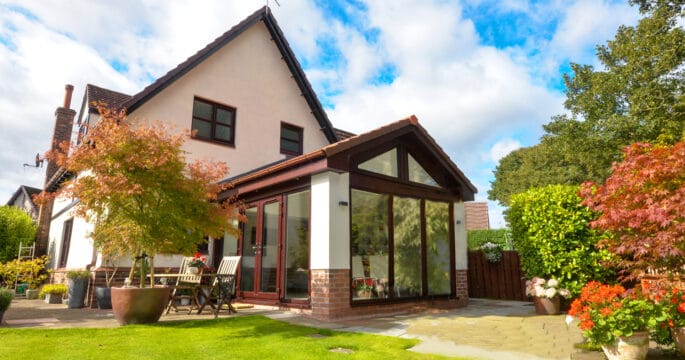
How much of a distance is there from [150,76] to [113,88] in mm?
2307

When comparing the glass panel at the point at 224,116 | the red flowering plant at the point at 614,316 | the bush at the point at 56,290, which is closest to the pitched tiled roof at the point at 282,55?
the glass panel at the point at 224,116

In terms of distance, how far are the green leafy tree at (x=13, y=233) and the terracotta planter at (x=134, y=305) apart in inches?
546

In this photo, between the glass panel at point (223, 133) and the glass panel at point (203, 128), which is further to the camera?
the glass panel at point (223, 133)

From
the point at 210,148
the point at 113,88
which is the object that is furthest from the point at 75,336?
the point at 113,88

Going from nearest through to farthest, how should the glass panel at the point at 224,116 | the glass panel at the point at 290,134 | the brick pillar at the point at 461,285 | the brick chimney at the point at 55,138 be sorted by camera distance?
the brick pillar at the point at 461,285 → the glass panel at the point at 224,116 → the glass panel at the point at 290,134 → the brick chimney at the point at 55,138

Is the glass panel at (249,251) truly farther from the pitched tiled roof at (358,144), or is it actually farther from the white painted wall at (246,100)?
the white painted wall at (246,100)

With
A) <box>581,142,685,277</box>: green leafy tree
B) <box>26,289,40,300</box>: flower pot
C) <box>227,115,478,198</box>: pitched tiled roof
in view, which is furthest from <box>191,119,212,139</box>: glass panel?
<box>581,142,685,277</box>: green leafy tree

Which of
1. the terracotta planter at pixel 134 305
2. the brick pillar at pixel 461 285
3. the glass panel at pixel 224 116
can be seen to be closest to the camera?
the terracotta planter at pixel 134 305

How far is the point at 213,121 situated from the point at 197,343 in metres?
9.42

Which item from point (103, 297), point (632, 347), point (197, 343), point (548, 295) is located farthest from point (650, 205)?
point (103, 297)

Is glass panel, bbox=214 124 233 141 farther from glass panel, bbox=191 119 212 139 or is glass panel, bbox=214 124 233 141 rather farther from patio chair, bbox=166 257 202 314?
patio chair, bbox=166 257 202 314

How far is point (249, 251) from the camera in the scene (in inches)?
385

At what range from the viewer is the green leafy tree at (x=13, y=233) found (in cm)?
1697

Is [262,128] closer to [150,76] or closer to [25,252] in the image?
[150,76]
